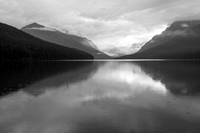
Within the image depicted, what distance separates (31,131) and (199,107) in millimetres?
19383

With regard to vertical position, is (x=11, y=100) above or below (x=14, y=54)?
below

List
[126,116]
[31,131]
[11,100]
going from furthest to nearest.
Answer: [11,100] → [126,116] → [31,131]

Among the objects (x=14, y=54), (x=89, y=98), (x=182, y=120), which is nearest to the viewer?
(x=182, y=120)

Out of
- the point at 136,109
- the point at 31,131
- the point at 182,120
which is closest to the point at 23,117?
the point at 31,131

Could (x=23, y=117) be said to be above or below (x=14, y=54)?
below

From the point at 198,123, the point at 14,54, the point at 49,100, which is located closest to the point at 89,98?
the point at 49,100

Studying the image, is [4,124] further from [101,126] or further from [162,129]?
[162,129]

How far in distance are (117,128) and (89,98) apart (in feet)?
43.5

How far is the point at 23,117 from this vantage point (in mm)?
19922

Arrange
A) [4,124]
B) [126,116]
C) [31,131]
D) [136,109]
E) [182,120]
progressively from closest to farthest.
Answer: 1. [31,131]
2. [4,124]
3. [182,120]
4. [126,116]
5. [136,109]

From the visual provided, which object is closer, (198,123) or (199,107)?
(198,123)

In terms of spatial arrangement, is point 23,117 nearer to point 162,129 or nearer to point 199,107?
point 162,129

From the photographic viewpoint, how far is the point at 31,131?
16.0 metres

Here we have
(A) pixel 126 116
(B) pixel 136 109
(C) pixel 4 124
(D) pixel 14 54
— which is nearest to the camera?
(C) pixel 4 124
